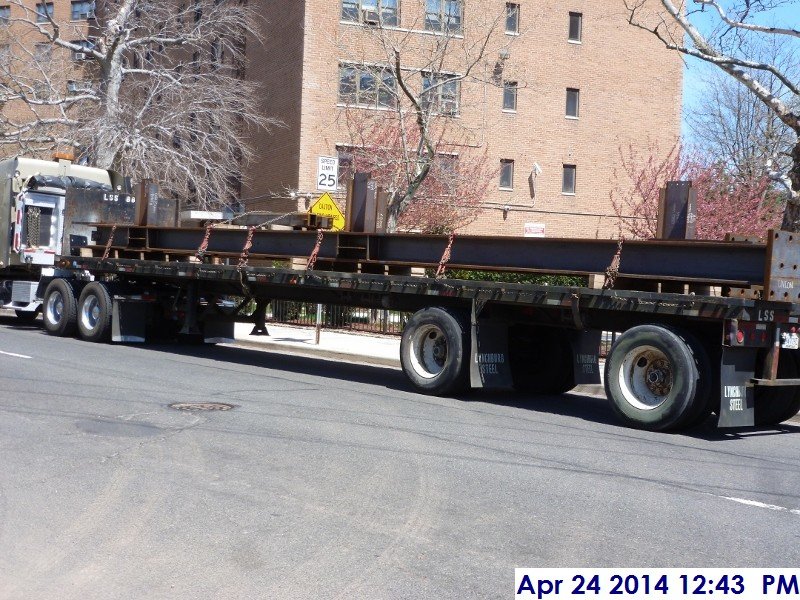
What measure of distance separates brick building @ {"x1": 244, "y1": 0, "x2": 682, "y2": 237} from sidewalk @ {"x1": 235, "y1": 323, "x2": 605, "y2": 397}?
33.4 ft

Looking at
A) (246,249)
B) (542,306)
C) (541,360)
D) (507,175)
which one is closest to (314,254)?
(246,249)

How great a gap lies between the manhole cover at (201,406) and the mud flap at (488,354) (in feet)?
10.5

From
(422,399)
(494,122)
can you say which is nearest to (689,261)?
(422,399)

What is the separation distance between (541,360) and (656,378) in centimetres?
328

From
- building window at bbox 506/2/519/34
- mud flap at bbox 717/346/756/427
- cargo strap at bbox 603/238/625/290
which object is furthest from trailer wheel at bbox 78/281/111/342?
building window at bbox 506/2/519/34

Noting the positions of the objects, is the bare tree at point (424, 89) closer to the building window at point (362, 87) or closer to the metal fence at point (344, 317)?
the building window at point (362, 87)

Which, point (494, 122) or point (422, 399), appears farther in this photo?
point (494, 122)

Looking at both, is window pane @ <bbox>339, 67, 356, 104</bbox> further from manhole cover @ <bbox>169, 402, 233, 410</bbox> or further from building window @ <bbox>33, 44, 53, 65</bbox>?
manhole cover @ <bbox>169, 402, 233, 410</bbox>

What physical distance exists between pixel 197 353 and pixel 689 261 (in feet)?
32.2

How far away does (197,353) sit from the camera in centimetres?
1795

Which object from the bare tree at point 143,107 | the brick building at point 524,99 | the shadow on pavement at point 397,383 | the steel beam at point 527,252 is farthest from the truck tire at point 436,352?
the brick building at point 524,99

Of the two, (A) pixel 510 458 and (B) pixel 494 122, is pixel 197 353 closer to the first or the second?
(A) pixel 510 458

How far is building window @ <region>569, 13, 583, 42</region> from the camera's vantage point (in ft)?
126

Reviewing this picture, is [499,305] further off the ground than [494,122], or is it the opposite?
[494,122]
